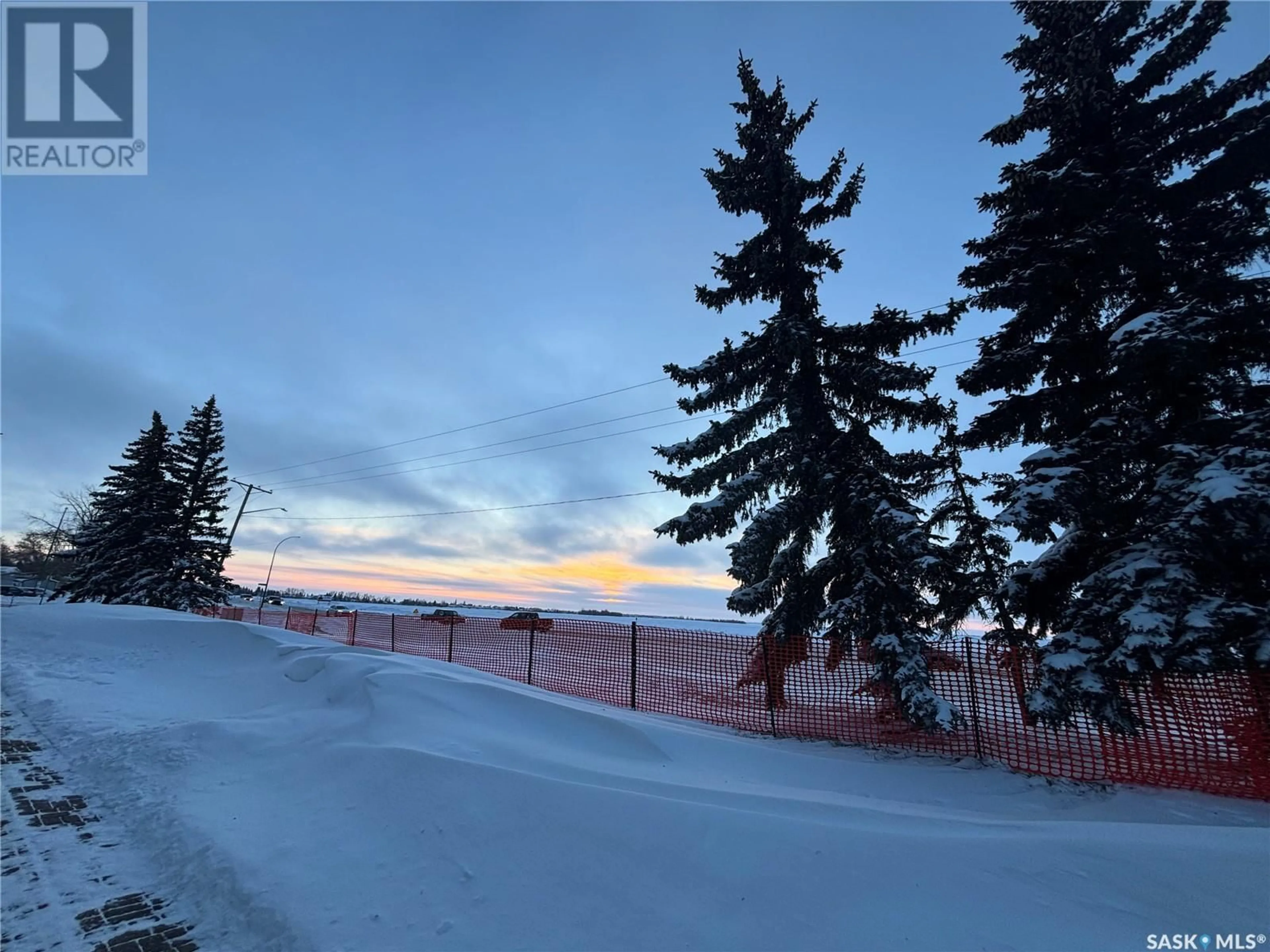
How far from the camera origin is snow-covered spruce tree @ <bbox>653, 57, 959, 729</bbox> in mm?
8492

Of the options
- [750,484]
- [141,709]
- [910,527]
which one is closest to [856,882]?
[910,527]

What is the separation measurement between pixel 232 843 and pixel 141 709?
5729 mm

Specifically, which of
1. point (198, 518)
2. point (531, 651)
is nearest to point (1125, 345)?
point (531, 651)

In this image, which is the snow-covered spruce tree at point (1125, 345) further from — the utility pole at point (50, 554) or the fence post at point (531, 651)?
the utility pole at point (50, 554)

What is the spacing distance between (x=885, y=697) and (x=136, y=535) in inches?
1418

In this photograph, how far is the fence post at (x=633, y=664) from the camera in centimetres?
980

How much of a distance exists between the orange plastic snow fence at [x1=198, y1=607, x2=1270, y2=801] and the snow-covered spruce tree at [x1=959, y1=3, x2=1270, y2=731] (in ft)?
1.50

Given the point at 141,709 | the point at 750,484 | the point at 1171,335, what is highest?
the point at 1171,335

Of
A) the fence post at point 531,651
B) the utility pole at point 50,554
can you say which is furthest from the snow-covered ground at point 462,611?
the fence post at point 531,651

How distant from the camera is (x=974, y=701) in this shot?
7055mm

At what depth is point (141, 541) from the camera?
2773 cm

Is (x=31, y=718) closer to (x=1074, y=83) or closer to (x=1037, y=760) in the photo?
(x=1037, y=760)

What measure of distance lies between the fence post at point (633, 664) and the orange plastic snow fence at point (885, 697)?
2 centimetres

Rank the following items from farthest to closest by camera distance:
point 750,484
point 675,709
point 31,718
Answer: point 750,484 < point 675,709 < point 31,718
